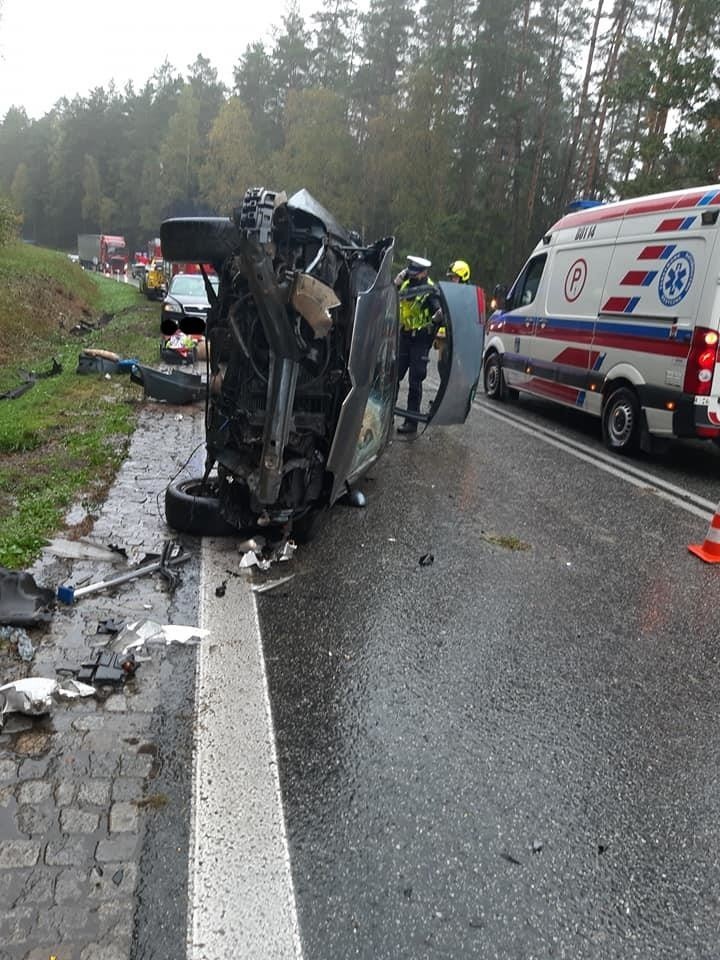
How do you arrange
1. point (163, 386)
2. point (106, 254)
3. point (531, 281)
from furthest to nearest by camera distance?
point (106, 254) < point (531, 281) < point (163, 386)

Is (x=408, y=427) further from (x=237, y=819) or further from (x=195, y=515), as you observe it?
(x=237, y=819)

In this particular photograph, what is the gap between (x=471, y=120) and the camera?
34.7m

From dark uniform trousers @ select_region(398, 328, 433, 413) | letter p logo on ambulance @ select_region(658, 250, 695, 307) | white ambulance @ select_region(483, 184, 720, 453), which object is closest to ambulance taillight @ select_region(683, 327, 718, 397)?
white ambulance @ select_region(483, 184, 720, 453)

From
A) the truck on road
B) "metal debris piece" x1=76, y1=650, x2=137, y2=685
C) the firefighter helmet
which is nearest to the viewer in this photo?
"metal debris piece" x1=76, y1=650, x2=137, y2=685

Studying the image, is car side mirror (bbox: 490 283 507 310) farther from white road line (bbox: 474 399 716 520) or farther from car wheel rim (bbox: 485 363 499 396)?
white road line (bbox: 474 399 716 520)

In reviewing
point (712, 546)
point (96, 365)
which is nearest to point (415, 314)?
point (712, 546)

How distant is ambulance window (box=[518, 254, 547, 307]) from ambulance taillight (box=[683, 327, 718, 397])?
350 centimetres

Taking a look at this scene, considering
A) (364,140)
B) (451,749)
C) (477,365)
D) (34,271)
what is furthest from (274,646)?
(364,140)

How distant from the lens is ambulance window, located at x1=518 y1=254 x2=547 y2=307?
33.2 ft

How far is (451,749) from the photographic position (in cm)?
291

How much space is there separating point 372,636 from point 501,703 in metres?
0.82

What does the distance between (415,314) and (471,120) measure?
101 ft

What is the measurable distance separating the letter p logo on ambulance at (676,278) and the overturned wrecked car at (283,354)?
370 cm

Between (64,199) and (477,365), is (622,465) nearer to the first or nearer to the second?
(477,365)
